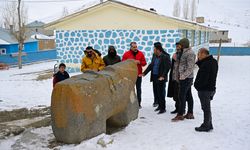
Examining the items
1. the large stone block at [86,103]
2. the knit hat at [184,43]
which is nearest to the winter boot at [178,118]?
the large stone block at [86,103]

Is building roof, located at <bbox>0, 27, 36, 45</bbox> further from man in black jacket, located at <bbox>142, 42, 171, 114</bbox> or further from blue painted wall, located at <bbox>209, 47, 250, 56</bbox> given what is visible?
man in black jacket, located at <bbox>142, 42, 171, 114</bbox>

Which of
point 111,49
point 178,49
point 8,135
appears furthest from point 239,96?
point 8,135

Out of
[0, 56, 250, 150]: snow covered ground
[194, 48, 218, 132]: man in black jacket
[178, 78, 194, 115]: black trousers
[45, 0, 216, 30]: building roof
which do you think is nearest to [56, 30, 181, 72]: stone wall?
[45, 0, 216, 30]: building roof

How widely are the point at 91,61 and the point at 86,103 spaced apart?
178 centimetres

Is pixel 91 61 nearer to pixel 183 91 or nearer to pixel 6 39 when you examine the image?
pixel 183 91

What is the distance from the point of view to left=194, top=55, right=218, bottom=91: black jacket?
5594 mm

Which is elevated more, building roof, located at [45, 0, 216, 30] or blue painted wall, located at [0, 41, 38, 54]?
building roof, located at [45, 0, 216, 30]

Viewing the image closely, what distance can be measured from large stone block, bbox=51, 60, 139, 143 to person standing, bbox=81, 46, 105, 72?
0.68 metres

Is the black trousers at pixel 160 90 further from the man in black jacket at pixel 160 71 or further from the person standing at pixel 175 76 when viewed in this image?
the person standing at pixel 175 76

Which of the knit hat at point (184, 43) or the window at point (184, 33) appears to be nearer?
the knit hat at point (184, 43)

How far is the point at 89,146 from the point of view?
16.1ft

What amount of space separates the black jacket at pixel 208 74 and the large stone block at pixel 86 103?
1455 millimetres

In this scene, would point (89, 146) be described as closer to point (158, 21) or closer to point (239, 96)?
point (239, 96)

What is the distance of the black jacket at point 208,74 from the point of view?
5594mm
